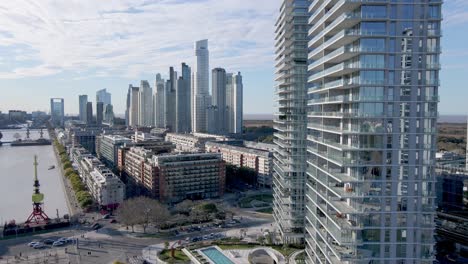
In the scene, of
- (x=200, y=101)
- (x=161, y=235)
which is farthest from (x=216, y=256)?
(x=200, y=101)

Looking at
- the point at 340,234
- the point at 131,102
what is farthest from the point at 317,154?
the point at 131,102

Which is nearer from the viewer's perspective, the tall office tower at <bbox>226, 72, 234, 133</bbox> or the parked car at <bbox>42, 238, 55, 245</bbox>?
the parked car at <bbox>42, 238, 55, 245</bbox>

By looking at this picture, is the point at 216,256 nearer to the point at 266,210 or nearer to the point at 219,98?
the point at 266,210

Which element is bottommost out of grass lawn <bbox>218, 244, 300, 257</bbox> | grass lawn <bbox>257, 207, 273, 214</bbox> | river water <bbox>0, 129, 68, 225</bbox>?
grass lawn <bbox>257, 207, 273, 214</bbox>

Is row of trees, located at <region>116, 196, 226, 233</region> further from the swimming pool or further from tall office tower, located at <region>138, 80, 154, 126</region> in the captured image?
tall office tower, located at <region>138, 80, 154, 126</region>

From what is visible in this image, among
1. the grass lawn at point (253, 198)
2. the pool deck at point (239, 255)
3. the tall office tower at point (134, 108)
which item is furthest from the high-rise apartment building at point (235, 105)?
the pool deck at point (239, 255)

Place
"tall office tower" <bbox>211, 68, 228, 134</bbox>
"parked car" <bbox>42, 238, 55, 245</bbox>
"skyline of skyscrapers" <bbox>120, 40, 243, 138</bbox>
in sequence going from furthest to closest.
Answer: "tall office tower" <bbox>211, 68, 228, 134</bbox> < "skyline of skyscrapers" <bbox>120, 40, 243, 138</bbox> < "parked car" <bbox>42, 238, 55, 245</bbox>

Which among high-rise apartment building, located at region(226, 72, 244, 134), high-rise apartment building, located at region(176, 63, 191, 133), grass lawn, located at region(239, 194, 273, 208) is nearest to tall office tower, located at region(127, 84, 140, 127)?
high-rise apartment building, located at region(176, 63, 191, 133)
